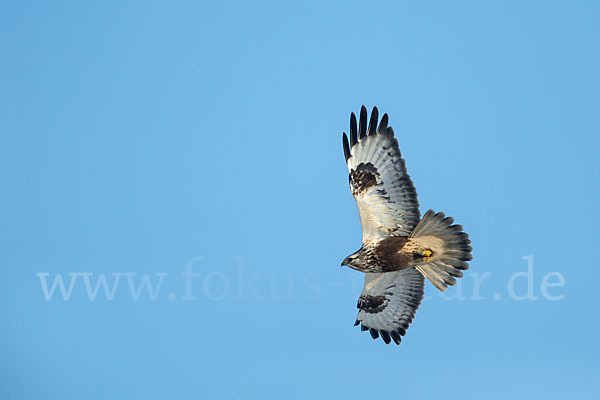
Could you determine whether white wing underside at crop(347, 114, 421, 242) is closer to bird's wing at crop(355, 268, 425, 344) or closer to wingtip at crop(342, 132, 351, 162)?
wingtip at crop(342, 132, 351, 162)

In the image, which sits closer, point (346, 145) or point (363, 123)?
point (363, 123)

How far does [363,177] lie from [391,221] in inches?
29.3

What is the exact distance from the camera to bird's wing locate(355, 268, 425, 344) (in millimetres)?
11742

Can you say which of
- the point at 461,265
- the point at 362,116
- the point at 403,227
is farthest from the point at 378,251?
the point at 362,116

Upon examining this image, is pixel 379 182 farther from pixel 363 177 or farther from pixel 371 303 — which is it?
pixel 371 303

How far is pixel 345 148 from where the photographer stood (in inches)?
424

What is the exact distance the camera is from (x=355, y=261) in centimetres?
1063

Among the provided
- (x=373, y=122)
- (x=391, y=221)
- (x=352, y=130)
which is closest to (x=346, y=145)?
(x=352, y=130)

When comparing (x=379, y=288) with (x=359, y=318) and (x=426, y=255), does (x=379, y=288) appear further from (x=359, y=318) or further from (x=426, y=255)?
(x=426, y=255)

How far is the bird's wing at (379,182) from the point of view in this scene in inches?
408

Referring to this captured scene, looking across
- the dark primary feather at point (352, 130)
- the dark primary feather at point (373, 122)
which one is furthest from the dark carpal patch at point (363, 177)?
the dark primary feather at point (373, 122)

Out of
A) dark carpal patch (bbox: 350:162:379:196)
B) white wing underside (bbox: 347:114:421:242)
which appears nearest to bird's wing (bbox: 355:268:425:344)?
white wing underside (bbox: 347:114:421:242)

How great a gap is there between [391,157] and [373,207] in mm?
753

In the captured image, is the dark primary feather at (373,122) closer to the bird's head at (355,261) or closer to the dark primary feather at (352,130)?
the dark primary feather at (352,130)
